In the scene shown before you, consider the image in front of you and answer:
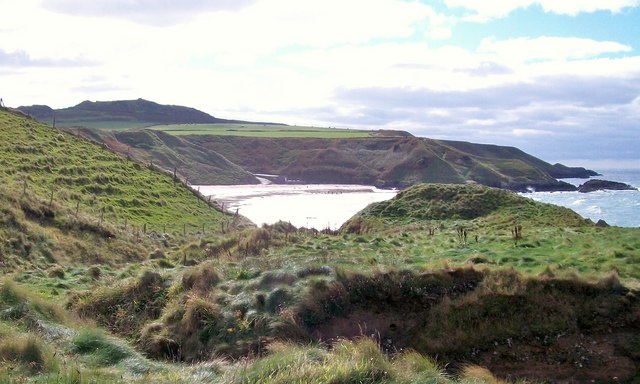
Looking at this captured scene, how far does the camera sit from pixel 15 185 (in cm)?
3244

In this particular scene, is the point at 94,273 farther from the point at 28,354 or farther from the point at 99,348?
the point at 28,354

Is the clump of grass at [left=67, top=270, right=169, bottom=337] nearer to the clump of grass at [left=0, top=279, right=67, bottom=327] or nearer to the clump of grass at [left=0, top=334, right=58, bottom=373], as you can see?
the clump of grass at [left=0, top=279, right=67, bottom=327]

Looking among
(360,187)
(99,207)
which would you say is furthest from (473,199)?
(360,187)

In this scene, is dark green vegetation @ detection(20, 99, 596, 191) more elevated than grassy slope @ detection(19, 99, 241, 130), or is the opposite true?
grassy slope @ detection(19, 99, 241, 130)

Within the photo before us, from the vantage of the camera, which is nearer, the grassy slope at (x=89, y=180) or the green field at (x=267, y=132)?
the grassy slope at (x=89, y=180)

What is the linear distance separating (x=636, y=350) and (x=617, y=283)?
1.91m

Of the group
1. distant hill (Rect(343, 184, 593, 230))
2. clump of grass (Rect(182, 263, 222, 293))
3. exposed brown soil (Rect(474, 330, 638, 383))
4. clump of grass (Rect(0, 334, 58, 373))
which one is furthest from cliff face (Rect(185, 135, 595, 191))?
clump of grass (Rect(0, 334, 58, 373))

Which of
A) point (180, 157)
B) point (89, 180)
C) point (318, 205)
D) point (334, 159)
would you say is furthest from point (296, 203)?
point (334, 159)

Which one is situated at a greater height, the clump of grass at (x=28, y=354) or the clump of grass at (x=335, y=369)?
the clump of grass at (x=335, y=369)

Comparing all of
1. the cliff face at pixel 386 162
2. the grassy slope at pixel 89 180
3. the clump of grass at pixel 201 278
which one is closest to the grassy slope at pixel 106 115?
the cliff face at pixel 386 162

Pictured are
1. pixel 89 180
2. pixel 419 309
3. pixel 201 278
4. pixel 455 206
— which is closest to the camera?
pixel 419 309

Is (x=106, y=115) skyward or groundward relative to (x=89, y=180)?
skyward

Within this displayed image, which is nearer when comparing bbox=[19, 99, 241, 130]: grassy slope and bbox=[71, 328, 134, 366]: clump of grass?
bbox=[71, 328, 134, 366]: clump of grass

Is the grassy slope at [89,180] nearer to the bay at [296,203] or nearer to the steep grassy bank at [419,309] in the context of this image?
the bay at [296,203]
